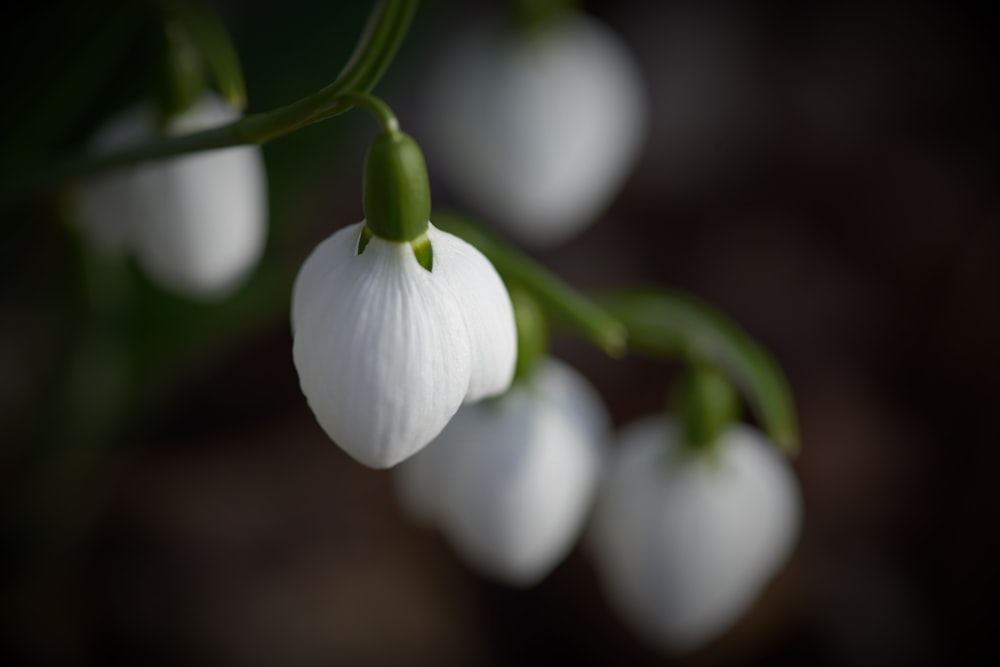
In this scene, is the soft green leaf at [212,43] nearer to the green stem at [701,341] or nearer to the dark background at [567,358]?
the dark background at [567,358]

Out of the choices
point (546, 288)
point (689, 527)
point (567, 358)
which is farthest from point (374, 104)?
point (567, 358)

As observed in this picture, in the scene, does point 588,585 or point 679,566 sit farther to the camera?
point 588,585

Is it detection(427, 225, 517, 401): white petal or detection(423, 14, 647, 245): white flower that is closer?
detection(427, 225, 517, 401): white petal

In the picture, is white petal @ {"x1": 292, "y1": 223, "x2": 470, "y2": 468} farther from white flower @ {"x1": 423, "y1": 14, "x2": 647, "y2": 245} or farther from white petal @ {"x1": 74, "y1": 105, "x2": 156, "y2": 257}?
white flower @ {"x1": 423, "y1": 14, "x2": 647, "y2": 245}

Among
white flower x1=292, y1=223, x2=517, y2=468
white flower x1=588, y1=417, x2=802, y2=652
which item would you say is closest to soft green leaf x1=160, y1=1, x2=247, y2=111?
white flower x1=292, y1=223, x2=517, y2=468

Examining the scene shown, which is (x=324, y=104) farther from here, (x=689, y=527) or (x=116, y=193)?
(x=689, y=527)

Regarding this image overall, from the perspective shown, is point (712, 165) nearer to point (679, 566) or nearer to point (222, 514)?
point (222, 514)

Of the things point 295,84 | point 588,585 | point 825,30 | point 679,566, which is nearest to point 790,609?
point 588,585
